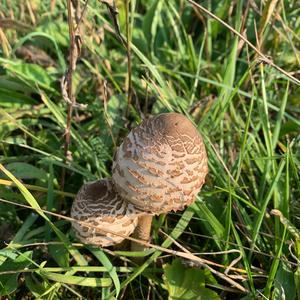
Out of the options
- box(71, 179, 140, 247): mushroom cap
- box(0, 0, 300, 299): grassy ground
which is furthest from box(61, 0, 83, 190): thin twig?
box(71, 179, 140, 247): mushroom cap

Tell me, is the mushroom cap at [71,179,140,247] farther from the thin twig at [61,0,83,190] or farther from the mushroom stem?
the thin twig at [61,0,83,190]

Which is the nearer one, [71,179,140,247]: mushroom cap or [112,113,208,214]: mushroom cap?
[112,113,208,214]: mushroom cap

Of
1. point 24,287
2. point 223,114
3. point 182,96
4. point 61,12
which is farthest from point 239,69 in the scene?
point 24,287

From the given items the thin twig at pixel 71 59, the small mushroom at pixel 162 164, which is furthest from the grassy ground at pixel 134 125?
the small mushroom at pixel 162 164

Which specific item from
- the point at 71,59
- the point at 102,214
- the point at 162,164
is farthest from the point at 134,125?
the point at 162,164

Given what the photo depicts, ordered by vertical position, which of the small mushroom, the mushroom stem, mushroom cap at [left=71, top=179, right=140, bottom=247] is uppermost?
the small mushroom

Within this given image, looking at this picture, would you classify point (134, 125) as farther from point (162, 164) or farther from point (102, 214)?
point (162, 164)
